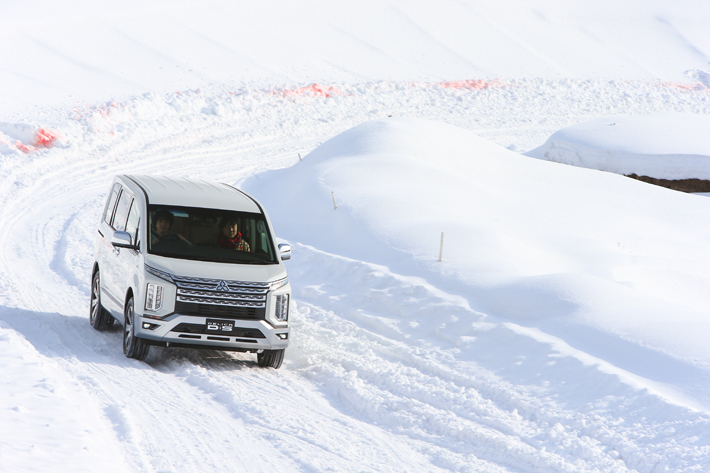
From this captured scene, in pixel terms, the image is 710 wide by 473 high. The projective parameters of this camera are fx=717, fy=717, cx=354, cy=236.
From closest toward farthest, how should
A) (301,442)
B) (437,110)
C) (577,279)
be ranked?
(301,442) < (577,279) < (437,110)

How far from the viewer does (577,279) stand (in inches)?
361

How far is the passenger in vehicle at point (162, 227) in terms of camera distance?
7.77m

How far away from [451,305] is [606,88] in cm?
3036

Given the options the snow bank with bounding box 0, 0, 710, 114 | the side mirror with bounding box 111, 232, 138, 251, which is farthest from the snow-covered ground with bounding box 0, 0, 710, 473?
the side mirror with bounding box 111, 232, 138, 251

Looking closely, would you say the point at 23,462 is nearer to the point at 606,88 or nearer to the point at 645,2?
the point at 606,88

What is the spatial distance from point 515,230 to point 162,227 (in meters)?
7.30

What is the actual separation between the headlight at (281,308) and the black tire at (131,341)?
1392 millimetres

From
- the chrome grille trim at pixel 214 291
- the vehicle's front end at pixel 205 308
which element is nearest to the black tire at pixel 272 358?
the vehicle's front end at pixel 205 308

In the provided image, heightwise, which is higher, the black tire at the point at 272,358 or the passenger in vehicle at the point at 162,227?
the passenger in vehicle at the point at 162,227

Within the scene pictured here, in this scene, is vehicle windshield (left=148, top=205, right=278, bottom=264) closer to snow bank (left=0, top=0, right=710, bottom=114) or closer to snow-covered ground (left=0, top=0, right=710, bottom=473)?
snow-covered ground (left=0, top=0, right=710, bottom=473)

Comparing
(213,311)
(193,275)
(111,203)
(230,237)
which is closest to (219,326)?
(213,311)

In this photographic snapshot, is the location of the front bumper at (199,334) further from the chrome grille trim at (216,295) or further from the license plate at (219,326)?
the chrome grille trim at (216,295)

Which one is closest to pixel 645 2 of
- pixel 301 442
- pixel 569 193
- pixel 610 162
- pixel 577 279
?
pixel 610 162

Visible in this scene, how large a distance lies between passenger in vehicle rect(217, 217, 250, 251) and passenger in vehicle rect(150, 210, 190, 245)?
41 centimetres
